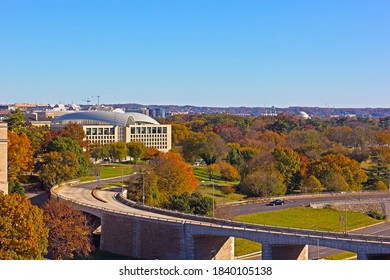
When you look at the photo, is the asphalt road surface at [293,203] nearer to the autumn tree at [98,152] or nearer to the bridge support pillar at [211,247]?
the bridge support pillar at [211,247]

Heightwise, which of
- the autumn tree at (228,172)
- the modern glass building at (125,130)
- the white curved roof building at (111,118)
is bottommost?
the autumn tree at (228,172)

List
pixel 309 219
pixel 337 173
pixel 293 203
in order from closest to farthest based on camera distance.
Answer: pixel 309 219, pixel 293 203, pixel 337 173

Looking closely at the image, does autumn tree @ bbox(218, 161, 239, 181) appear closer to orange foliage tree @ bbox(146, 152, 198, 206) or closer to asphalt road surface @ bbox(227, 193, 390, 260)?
asphalt road surface @ bbox(227, 193, 390, 260)

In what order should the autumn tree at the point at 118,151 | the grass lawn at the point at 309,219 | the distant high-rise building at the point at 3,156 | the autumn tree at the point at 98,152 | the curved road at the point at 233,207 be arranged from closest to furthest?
the curved road at the point at 233,207 → the distant high-rise building at the point at 3,156 → the grass lawn at the point at 309,219 → the autumn tree at the point at 98,152 → the autumn tree at the point at 118,151

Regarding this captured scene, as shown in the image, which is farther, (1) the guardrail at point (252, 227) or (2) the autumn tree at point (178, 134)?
(2) the autumn tree at point (178, 134)

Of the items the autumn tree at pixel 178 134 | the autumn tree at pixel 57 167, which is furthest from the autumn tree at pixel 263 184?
the autumn tree at pixel 178 134

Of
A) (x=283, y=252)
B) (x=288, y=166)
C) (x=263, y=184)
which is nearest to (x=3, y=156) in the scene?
(x=283, y=252)

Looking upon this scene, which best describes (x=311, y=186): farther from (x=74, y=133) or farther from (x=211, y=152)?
(x=74, y=133)
